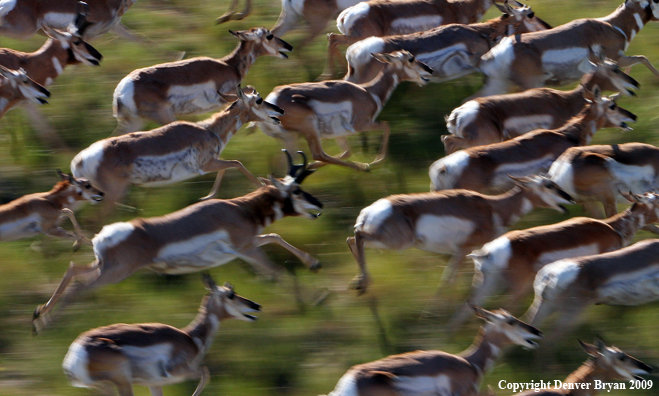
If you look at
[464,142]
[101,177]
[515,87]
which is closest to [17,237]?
[101,177]

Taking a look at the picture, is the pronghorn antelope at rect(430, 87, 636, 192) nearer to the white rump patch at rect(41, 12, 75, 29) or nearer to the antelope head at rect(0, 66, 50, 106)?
the antelope head at rect(0, 66, 50, 106)

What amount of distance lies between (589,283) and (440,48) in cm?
324

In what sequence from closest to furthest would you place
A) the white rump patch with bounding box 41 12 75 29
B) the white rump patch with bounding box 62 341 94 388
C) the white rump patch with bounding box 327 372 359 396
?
the white rump patch with bounding box 327 372 359 396, the white rump patch with bounding box 62 341 94 388, the white rump patch with bounding box 41 12 75 29

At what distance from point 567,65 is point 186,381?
4.59 m

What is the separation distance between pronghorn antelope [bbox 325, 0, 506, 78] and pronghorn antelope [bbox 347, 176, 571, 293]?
284 cm

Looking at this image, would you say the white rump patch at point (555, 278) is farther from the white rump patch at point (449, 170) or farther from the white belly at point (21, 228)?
the white belly at point (21, 228)

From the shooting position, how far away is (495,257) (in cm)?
488

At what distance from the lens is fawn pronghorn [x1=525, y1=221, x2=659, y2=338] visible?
471cm

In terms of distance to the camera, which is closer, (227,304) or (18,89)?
(227,304)

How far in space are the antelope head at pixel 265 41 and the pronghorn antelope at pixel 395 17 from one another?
46 cm

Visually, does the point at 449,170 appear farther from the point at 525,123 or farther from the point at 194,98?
the point at 194,98

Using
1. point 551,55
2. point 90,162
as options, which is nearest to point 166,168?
point 90,162

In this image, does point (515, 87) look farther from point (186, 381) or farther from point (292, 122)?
point (186, 381)

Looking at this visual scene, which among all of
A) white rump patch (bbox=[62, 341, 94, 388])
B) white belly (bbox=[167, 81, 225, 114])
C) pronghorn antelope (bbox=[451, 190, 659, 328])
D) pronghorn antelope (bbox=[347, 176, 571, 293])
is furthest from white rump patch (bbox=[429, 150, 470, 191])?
white rump patch (bbox=[62, 341, 94, 388])
